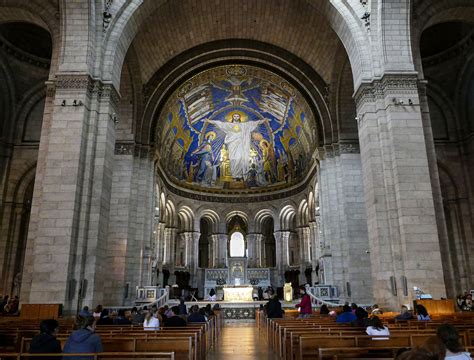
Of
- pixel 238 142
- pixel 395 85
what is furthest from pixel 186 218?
pixel 395 85

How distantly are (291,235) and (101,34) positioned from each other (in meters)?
24.7

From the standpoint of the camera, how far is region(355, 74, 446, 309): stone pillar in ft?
37.1

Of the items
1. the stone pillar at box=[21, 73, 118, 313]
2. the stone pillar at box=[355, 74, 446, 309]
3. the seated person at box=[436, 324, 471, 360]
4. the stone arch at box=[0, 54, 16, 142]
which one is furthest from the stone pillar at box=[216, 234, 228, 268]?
the seated person at box=[436, 324, 471, 360]

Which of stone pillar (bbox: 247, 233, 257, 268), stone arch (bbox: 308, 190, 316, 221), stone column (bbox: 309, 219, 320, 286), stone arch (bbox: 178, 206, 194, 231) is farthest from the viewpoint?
stone pillar (bbox: 247, 233, 257, 268)

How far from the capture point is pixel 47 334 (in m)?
4.58

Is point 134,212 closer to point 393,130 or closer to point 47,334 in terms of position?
point 393,130

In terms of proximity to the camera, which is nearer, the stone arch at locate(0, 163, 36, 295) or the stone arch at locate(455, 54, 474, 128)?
the stone arch at locate(0, 163, 36, 295)

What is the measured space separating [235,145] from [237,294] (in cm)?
1279

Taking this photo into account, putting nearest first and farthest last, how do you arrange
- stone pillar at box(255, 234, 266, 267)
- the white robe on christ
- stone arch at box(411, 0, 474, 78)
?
stone arch at box(411, 0, 474, 78)
the white robe on christ
stone pillar at box(255, 234, 266, 267)

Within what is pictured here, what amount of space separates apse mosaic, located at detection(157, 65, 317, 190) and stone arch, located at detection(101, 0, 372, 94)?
8485mm

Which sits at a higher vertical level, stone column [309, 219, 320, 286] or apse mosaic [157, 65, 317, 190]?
apse mosaic [157, 65, 317, 190]

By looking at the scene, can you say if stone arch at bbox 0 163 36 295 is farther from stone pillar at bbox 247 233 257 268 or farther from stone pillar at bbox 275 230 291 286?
stone pillar at bbox 275 230 291 286

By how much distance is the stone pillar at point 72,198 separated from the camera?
10.9m

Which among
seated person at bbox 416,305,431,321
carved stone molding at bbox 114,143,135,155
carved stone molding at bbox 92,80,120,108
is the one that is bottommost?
seated person at bbox 416,305,431,321
